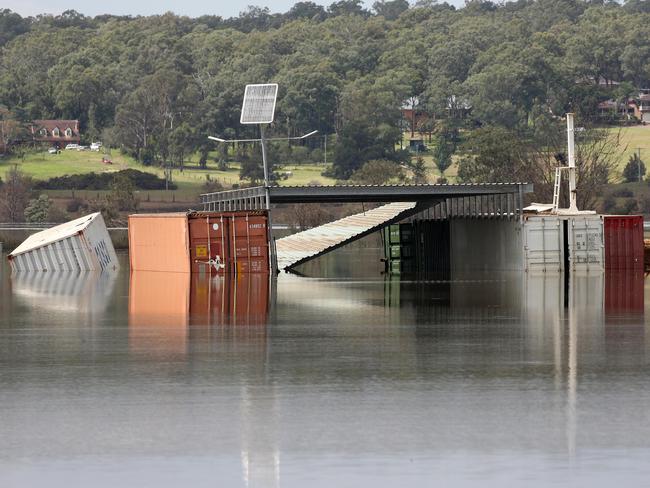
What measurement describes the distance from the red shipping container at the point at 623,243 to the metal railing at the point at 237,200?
13033 millimetres

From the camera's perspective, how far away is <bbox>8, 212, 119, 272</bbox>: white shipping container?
191ft

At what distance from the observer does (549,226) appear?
172ft

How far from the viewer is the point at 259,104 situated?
62281mm

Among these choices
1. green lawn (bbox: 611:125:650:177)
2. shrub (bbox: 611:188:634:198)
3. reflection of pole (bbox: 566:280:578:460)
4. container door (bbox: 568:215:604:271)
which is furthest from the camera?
green lawn (bbox: 611:125:650:177)

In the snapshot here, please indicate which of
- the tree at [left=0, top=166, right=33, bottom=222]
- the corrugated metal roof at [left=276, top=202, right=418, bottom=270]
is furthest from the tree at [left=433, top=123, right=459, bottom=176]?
the corrugated metal roof at [left=276, top=202, right=418, bottom=270]

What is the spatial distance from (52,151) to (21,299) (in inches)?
5835

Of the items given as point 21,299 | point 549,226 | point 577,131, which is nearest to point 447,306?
point 21,299

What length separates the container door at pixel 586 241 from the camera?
52250 mm

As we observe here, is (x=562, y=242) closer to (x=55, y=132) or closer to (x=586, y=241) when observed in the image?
(x=586, y=241)

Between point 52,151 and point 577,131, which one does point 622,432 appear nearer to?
point 577,131

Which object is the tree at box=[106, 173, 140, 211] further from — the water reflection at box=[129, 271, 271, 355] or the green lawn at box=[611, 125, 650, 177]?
the water reflection at box=[129, 271, 271, 355]

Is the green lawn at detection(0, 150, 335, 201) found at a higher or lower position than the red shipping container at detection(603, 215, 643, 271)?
higher

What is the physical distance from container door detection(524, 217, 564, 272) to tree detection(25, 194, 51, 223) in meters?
78.8

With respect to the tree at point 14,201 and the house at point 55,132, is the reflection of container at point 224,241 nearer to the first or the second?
the tree at point 14,201
